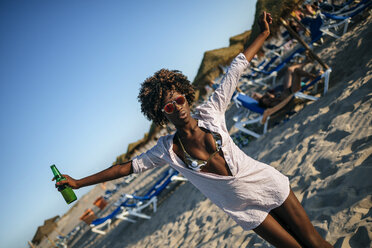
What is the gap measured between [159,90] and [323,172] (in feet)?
7.54

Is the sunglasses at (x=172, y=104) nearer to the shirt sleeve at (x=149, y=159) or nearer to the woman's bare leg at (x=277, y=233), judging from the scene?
the shirt sleeve at (x=149, y=159)

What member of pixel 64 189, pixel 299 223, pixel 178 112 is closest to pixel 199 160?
pixel 178 112

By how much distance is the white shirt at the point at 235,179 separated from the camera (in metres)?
1.39

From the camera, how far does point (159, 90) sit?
1621mm

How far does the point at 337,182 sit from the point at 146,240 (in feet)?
14.0

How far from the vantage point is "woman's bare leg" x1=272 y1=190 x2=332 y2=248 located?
→ 1.37 metres

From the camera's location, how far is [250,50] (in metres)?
1.59

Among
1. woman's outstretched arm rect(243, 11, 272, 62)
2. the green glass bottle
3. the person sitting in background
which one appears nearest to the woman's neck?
woman's outstretched arm rect(243, 11, 272, 62)

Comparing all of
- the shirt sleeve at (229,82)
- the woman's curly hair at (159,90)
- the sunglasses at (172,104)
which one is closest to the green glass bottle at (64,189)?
the woman's curly hair at (159,90)

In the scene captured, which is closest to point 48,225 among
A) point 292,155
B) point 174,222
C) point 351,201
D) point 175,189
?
point 175,189

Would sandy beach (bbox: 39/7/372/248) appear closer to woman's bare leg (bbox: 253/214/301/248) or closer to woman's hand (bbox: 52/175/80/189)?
woman's bare leg (bbox: 253/214/301/248)

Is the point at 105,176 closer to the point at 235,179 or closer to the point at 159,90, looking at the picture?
the point at 159,90

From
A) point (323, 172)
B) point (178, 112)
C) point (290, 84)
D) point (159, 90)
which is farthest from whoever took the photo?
point (290, 84)

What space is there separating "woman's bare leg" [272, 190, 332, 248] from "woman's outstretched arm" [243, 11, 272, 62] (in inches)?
38.7
